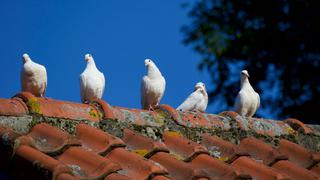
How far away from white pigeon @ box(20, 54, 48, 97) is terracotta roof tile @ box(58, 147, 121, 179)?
8.15 feet

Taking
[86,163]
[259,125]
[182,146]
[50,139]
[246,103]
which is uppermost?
[246,103]

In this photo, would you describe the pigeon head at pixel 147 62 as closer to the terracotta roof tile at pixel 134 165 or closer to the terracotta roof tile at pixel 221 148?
the terracotta roof tile at pixel 221 148

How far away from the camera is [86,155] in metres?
4.29

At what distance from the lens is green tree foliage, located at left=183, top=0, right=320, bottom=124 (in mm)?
18828

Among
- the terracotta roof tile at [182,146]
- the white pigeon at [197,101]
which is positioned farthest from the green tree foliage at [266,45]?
the terracotta roof tile at [182,146]

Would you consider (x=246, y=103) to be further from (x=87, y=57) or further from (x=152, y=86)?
(x=87, y=57)

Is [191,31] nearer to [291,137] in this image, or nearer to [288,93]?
[288,93]

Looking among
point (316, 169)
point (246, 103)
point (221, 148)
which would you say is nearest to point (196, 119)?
point (221, 148)

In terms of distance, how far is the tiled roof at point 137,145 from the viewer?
13.5 ft

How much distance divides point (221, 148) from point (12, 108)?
→ 1.39 meters

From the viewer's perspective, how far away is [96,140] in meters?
4.64

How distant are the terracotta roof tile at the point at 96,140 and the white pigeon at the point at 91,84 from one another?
2.16 m

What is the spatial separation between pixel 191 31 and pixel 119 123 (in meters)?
14.9

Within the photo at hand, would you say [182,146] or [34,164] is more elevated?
[182,146]
